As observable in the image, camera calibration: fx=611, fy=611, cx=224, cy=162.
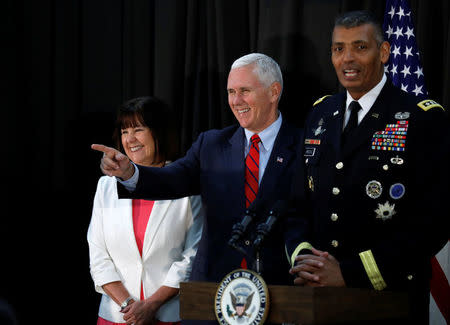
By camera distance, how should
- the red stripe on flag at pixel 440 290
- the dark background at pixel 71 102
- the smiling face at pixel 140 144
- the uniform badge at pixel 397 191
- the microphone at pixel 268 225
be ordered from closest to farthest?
the microphone at pixel 268 225
the uniform badge at pixel 397 191
the red stripe on flag at pixel 440 290
the smiling face at pixel 140 144
the dark background at pixel 71 102

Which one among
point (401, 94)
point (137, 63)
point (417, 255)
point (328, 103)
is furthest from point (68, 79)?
point (417, 255)

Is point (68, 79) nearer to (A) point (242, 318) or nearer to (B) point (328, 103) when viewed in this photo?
(B) point (328, 103)

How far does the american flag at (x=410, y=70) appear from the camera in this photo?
9.03ft

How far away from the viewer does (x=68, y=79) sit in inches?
150

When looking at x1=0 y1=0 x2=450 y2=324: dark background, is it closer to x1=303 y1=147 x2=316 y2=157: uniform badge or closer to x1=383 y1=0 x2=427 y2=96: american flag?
x1=383 y1=0 x2=427 y2=96: american flag

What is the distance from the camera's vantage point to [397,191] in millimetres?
2100

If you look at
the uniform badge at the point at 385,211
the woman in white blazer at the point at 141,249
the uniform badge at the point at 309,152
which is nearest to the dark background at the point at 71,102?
the woman in white blazer at the point at 141,249

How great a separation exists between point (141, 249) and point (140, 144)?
0.56 metres

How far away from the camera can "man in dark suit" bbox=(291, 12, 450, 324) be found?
6.49 ft

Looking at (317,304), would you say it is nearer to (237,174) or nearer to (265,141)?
(237,174)

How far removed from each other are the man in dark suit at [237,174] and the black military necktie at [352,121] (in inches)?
18.3

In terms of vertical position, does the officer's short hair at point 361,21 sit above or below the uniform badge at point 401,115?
above

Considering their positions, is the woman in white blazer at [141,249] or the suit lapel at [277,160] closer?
the suit lapel at [277,160]

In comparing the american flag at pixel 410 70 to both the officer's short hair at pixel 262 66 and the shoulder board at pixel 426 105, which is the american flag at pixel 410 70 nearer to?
the officer's short hair at pixel 262 66
